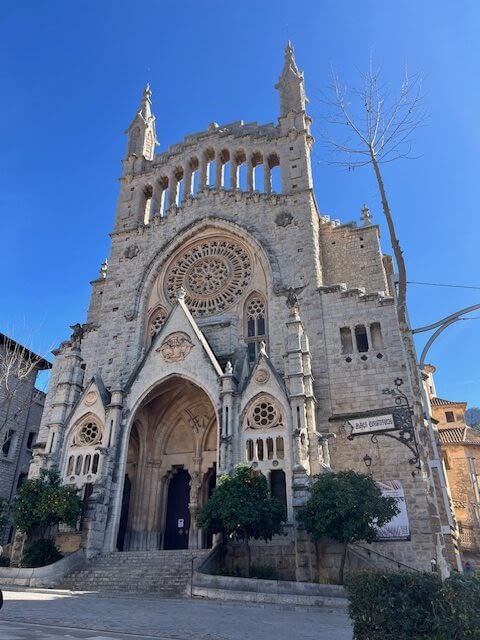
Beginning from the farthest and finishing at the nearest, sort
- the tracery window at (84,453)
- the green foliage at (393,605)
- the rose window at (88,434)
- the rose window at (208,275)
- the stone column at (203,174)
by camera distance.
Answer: the stone column at (203,174), the rose window at (208,275), the rose window at (88,434), the tracery window at (84,453), the green foliage at (393,605)

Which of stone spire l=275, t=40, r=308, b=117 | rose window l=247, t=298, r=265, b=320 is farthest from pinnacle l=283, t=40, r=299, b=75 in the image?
rose window l=247, t=298, r=265, b=320

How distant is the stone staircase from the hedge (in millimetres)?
9610

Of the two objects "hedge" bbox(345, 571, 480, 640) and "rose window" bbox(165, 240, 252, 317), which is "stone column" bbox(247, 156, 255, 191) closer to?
"rose window" bbox(165, 240, 252, 317)

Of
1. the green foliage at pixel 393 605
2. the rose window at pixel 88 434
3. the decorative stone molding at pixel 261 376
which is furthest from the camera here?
the rose window at pixel 88 434

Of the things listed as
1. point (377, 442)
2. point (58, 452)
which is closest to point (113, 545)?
point (58, 452)

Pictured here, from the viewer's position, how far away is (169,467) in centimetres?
2281

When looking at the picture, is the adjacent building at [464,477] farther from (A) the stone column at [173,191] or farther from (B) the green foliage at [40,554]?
(B) the green foliage at [40,554]

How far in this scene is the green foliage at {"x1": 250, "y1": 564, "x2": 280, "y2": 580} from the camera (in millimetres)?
15125

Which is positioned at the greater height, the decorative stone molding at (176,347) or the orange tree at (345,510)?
the decorative stone molding at (176,347)

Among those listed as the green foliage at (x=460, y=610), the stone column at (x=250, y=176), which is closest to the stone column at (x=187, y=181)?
the stone column at (x=250, y=176)

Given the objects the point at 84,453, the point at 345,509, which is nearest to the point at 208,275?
the point at 84,453

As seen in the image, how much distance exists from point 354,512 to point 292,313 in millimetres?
8978

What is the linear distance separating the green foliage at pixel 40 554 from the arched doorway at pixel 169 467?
4165 mm

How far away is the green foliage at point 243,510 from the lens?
1479 centimetres
